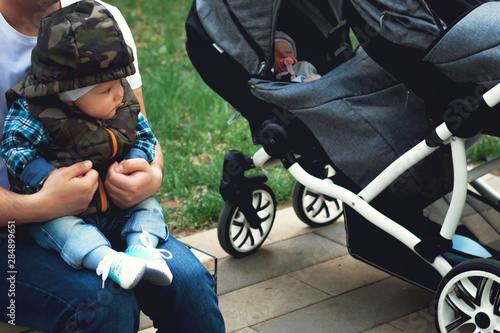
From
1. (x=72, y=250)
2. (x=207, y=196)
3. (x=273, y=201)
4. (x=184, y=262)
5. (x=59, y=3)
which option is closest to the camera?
(x=72, y=250)

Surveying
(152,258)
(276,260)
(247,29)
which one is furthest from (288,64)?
(152,258)

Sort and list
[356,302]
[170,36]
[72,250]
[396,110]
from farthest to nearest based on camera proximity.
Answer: [170,36], [356,302], [396,110], [72,250]

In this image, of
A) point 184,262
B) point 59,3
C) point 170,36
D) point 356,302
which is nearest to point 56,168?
point 184,262

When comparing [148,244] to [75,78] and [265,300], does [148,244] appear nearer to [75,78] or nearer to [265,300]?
[75,78]

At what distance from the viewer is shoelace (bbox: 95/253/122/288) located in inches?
65.3

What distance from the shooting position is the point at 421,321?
258 centimetres

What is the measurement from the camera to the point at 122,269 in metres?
1.65

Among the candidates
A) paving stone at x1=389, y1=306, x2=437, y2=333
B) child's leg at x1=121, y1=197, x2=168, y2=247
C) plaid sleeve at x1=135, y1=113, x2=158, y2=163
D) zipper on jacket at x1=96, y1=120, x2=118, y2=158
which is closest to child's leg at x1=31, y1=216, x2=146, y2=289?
child's leg at x1=121, y1=197, x2=168, y2=247

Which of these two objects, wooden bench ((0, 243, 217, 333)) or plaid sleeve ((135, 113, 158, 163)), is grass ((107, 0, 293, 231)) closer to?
wooden bench ((0, 243, 217, 333))

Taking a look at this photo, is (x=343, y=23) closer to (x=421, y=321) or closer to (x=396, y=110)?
(x=396, y=110)

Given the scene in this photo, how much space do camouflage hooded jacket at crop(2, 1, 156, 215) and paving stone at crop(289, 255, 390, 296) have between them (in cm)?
133

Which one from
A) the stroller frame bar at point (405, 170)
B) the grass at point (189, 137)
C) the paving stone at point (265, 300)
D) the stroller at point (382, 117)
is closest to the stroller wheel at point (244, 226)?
the stroller at point (382, 117)

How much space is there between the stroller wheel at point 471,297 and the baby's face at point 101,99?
1281 mm

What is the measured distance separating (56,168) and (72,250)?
0.24 meters
